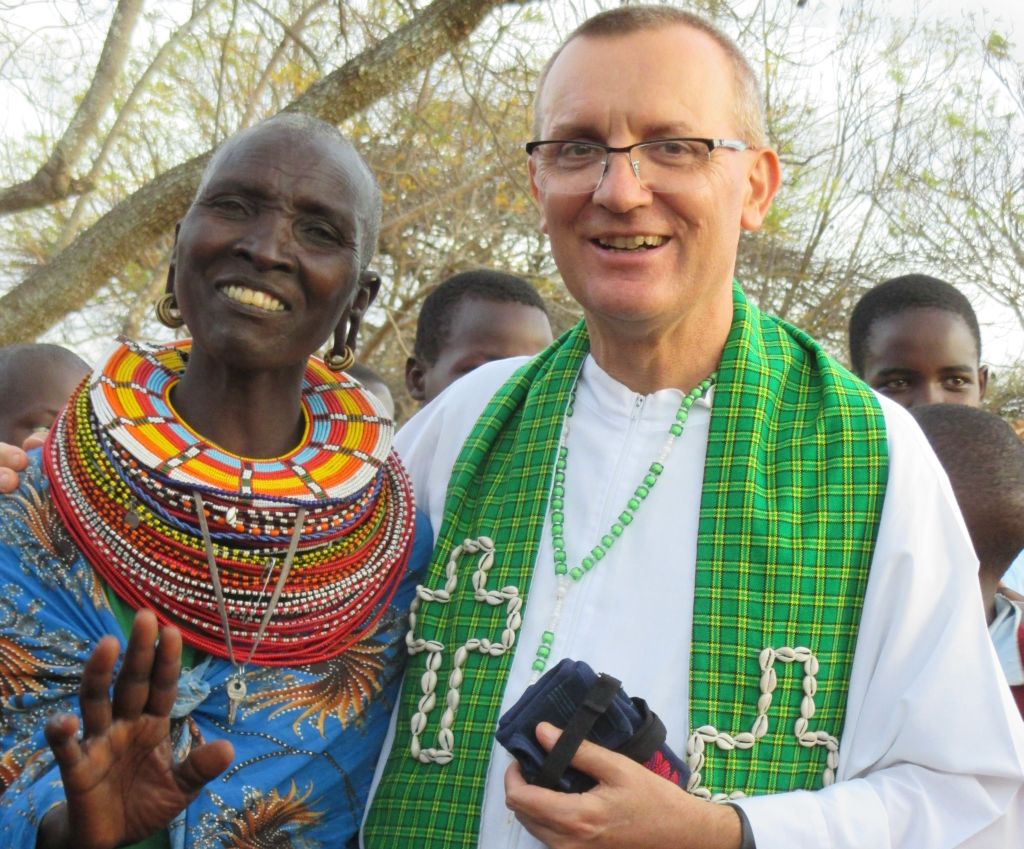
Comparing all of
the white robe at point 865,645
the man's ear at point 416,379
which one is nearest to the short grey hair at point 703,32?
the white robe at point 865,645

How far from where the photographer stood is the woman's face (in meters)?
2.59

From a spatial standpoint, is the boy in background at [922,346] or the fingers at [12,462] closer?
the fingers at [12,462]

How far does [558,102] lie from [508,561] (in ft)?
3.18

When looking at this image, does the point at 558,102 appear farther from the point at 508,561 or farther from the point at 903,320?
the point at 903,320

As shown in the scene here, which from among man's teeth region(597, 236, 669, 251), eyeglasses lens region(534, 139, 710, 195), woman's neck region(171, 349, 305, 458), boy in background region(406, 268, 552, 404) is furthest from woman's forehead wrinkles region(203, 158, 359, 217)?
boy in background region(406, 268, 552, 404)

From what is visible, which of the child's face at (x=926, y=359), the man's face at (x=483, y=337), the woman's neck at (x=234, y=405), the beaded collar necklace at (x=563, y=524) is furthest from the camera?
the man's face at (x=483, y=337)

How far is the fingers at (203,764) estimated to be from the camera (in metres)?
1.97

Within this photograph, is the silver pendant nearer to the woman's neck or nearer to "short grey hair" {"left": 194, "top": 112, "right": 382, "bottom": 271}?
the woman's neck

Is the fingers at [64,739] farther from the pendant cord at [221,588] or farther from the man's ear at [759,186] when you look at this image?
the man's ear at [759,186]

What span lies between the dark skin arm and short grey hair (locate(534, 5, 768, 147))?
4.73 feet

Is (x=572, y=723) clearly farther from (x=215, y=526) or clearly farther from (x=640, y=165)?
(x=640, y=165)

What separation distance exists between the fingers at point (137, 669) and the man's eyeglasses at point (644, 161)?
1.26 m

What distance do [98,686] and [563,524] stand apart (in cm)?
111

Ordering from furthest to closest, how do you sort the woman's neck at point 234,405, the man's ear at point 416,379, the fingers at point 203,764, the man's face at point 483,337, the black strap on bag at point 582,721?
the man's ear at point 416,379 < the man's face at point 483,337 < the woman's neck at point 234,405 < the black strap on bag at point 582,721 < the fingers at point 203,764
